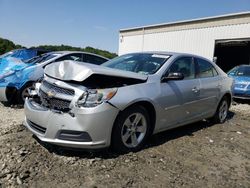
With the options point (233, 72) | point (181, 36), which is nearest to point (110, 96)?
point (233, 72)

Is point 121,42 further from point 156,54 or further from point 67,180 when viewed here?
point 67,180

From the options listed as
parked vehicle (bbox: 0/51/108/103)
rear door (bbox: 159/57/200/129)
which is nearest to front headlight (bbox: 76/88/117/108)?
rear door (bbox: 159/57/200/129)

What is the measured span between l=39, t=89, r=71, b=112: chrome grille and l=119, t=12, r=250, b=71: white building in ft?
57.7

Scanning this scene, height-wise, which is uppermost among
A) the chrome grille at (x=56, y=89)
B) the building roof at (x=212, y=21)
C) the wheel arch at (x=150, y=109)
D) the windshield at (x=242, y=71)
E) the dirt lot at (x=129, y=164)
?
the building roof at (x=212, y=21)

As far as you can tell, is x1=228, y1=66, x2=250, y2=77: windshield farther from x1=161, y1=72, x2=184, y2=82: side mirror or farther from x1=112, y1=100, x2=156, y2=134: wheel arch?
x1=112, y1=100, x2=156, y2=134: wheel arch

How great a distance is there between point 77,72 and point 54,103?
0.52m

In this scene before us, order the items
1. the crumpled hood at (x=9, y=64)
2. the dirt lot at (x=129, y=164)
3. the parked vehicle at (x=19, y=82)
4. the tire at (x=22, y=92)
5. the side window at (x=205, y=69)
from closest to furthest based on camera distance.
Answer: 1. the dirt lot at (x=129, y=164)
2. the side window at (x=205, y=69)
3. the parked vehicle at (x=19, y=82)
4. the tire at (x=22, y=92)
5. the crumpled hood at (x=9, y=64)

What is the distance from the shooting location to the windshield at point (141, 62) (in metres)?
4.86

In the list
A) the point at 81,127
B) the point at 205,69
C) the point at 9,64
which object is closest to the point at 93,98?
the point at 81,127

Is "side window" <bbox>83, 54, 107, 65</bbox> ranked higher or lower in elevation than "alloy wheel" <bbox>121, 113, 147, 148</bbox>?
higher

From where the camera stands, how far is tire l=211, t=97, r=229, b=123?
21.4 feet

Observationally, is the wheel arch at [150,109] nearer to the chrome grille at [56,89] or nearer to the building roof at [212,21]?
the chrome grille at [56,89]

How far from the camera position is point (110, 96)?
3.80 metres

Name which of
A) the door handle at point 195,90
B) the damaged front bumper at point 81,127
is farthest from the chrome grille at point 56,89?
the door handle at point 195,90
